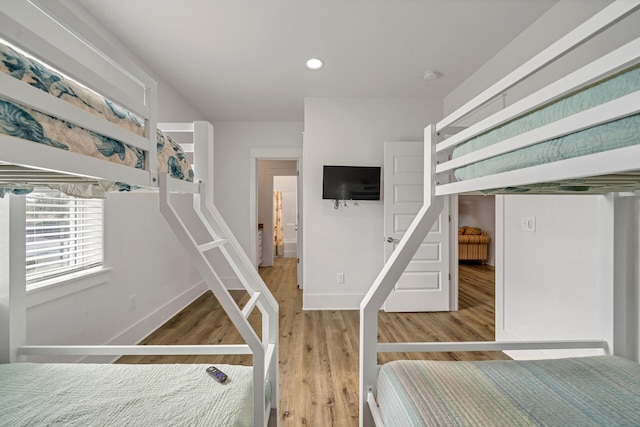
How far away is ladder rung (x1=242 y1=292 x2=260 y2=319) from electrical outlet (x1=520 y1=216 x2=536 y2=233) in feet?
6.78

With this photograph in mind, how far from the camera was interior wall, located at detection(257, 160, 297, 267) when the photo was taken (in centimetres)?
617

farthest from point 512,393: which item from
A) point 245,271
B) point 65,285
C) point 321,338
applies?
point 65,285

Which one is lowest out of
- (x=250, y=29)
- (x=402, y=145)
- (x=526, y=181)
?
(x=526, y=181)

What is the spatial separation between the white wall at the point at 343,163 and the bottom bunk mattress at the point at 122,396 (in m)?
2.33

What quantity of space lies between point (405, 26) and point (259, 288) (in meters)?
2.05

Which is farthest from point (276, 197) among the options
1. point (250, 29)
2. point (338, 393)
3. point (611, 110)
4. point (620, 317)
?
point (611, 110)

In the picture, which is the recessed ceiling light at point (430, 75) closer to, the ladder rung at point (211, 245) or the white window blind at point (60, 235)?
the ladder rung at point (211, 245)

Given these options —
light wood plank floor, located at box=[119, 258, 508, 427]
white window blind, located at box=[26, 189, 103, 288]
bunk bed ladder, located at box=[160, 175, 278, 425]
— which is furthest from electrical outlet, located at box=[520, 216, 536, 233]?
white window blind, located at box=[26, 189, 103, 288]

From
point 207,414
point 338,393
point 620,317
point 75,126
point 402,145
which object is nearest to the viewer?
point 75,126

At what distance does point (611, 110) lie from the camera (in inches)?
22.2

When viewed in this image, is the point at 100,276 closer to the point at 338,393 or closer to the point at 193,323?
the point at 193,323

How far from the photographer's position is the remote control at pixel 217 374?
1089 millimetres

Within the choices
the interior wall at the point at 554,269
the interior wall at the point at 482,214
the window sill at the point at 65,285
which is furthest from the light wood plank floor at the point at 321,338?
the interior wall at the point at 482,214

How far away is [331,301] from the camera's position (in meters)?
3.47
